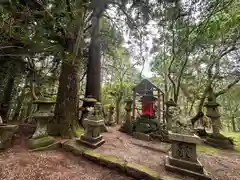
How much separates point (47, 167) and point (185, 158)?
2.65 metres

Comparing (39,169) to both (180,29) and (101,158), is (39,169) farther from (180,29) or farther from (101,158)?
(180,29)

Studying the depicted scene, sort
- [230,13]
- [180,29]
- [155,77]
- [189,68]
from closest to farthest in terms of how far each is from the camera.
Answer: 1. [230,13]
2. [180,29]
3. [189,68]
4. [155,77]

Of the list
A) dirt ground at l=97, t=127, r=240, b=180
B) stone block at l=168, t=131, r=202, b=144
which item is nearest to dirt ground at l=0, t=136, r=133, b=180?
dirt ground at l=97, t=127, r=240, b=180

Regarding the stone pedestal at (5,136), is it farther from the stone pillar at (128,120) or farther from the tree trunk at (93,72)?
the stone pillar at (128,120)

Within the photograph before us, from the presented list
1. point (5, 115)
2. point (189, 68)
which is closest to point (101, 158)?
point (5, 115)

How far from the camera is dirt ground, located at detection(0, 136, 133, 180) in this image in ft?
6.57

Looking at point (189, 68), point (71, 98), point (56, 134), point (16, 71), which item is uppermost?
point (189, 68)

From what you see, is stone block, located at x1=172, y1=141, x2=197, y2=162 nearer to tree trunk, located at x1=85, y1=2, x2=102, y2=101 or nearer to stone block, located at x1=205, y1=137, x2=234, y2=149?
stone block, located at x1=205, y1=137, x2=234, y2=149

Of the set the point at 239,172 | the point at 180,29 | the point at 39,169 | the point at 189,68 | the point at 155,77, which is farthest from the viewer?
the point at 155,77

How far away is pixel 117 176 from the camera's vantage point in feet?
7.25

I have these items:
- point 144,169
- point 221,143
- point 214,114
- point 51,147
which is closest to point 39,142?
point 51,147

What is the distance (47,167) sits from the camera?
2.24 m

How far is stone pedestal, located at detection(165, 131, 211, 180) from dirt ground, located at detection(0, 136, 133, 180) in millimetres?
930

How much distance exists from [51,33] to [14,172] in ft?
11.5
